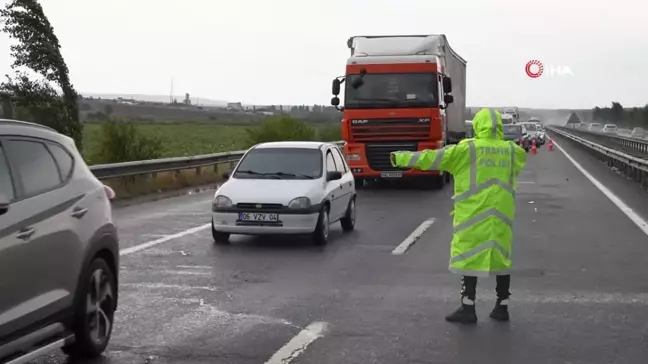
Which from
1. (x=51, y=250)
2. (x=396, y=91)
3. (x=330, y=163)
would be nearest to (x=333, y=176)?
(x=330, y=163)

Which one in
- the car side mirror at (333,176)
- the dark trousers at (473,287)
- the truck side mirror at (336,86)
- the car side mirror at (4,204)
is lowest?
the dark trousers at (473,287)

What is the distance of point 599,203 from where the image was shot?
20.3m

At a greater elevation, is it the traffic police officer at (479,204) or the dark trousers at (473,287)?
the traffic police officer at (479,204)

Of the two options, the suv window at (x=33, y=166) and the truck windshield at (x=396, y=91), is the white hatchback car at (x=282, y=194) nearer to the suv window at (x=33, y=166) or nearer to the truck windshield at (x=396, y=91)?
the suv window at (x=33, y=166)

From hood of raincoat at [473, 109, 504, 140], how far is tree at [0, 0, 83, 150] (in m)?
14.9

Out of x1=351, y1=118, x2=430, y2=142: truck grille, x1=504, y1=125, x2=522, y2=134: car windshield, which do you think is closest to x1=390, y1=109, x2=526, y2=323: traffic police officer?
x1=351, y1=118, x2=430, y2=142: truck grille

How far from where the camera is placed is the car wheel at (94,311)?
6.29m

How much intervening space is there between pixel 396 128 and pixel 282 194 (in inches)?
455

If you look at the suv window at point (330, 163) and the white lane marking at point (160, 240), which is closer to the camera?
the white lane marking at point (160, 240)

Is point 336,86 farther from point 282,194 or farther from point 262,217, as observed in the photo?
point 262,217

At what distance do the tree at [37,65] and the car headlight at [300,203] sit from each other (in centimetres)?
1007

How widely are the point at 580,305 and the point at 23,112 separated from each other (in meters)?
16.0

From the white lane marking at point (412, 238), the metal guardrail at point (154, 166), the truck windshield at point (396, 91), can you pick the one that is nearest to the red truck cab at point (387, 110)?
the truck windshield at point (396, 91)

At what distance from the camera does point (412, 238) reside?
1412 cm
